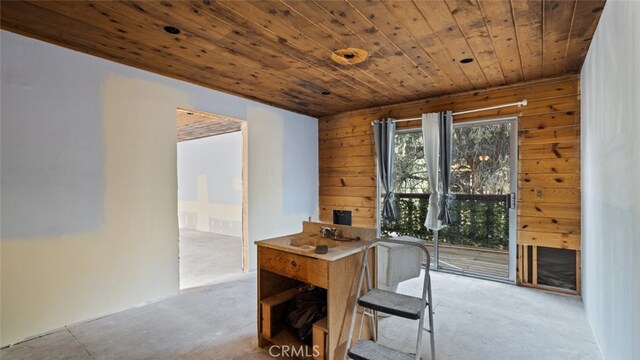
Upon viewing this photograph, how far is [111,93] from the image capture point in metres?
2.84

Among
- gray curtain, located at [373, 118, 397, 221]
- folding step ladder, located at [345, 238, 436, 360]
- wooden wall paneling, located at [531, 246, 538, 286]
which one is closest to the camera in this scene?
folding step ladder, located at [345, 238, 436, 360]

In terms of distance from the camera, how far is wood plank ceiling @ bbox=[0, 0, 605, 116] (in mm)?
Result: 1985

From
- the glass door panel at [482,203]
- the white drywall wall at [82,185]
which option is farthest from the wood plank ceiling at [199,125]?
the glass door panel at [482,203]

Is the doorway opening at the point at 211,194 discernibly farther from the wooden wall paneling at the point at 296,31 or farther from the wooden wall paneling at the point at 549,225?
the wooden wall paneling at the point at 549,225

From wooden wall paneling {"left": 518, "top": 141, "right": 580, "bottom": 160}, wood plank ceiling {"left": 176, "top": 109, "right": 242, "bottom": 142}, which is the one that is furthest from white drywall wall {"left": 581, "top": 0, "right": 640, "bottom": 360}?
wood plank ceiling {"left": 176, "top": 109, "right": 242, "bottom": 142}

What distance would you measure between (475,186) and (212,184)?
19.3 ft

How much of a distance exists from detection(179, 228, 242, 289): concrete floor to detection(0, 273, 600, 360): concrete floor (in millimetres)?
584

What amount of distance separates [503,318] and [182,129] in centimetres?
611

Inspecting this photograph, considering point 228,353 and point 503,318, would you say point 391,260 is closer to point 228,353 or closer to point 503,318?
point 503,318

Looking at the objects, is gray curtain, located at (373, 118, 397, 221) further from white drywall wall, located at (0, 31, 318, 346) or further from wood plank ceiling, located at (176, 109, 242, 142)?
white drywall wall, located at (0, 31, 318, 346)

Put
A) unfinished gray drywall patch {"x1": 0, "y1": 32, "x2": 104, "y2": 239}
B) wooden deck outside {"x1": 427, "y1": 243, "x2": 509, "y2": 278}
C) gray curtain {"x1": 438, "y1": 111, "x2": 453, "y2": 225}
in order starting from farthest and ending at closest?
1. gray curtain {"x1": 438, "y1": 111, "x2": 453, "y2": 225}
2. wooden deck outside {"x1": 427, "y1": 243, "x2": 509, "y2": 278}
3. unfinished gray drywall patch {"x1": 0, "y1": 32, "x2": 104, "y2": 239}

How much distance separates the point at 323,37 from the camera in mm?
2379

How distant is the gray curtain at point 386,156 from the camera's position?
443cm

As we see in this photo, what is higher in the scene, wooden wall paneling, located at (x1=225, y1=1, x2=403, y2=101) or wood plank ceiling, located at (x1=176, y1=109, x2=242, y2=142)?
wooden wall paneling, located at (x1=225, y1=1, x2=403, y2=101)
